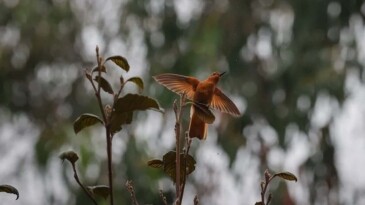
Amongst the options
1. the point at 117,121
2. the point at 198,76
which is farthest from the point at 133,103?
the point at 198,76

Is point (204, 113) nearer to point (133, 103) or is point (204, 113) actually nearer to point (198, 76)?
point (133, 103)

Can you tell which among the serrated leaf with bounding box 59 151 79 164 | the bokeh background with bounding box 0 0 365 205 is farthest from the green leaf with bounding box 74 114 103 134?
the bokeh background with bounding box 0 0 365 205

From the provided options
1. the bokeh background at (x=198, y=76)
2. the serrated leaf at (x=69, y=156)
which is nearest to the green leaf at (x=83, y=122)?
the serrated leaf at (x=69, y=156)

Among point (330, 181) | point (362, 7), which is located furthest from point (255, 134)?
point (362, 7)

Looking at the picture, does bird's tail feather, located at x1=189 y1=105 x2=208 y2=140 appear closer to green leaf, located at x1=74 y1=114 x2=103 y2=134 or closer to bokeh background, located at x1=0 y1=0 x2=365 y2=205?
green leaf, located at x1=74 y1=114 x2=103 y2=134

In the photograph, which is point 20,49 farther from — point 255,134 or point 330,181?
point 330,181

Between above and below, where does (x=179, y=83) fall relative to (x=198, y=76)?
below

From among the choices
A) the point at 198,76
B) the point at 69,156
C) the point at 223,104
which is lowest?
the point at 69,156

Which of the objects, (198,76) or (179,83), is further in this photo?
(198,76)
